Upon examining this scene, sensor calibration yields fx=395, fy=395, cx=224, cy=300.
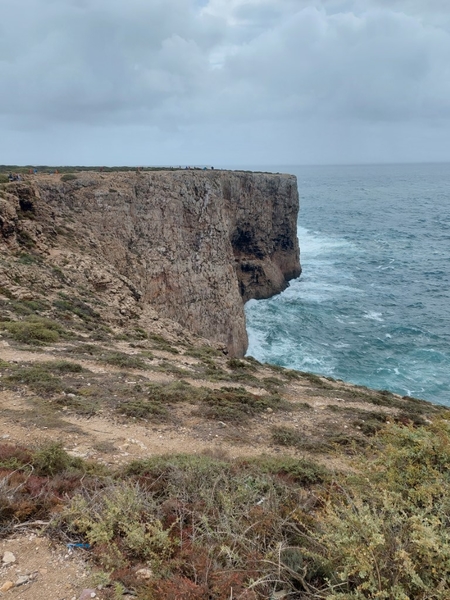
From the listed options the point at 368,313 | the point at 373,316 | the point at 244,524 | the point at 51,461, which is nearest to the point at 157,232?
the point at 51,461

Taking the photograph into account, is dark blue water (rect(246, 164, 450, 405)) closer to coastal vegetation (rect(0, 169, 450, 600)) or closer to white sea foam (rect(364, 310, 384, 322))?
white sea foam (rect(364, 310, 384, 322))

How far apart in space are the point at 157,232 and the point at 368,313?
79.5ft

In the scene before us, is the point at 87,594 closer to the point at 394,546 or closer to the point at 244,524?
the point at 244,524

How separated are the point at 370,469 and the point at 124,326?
16.4 meters

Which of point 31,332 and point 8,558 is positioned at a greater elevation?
point 8,558

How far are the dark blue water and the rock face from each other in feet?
21.2

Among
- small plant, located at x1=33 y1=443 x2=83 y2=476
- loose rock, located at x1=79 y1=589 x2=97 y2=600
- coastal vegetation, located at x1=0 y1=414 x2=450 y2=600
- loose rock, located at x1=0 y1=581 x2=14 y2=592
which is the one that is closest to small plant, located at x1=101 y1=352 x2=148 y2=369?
coastal vegetation, located at x1=0 y1=414 x2=450 y2=600

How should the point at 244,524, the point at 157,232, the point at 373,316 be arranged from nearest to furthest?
the point at 244,524
the point at 157,232
the point at 373,316

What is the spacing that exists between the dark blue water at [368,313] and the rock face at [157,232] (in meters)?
6.45

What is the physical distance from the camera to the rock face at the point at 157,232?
2494cm

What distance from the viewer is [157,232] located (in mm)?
28953

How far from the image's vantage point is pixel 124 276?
25.3 meters

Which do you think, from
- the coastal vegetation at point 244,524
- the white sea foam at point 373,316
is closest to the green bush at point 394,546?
the coastal vegetation at point 244,524

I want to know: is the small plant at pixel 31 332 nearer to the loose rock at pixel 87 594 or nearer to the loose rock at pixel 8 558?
the loose rock at pixel 8 558
